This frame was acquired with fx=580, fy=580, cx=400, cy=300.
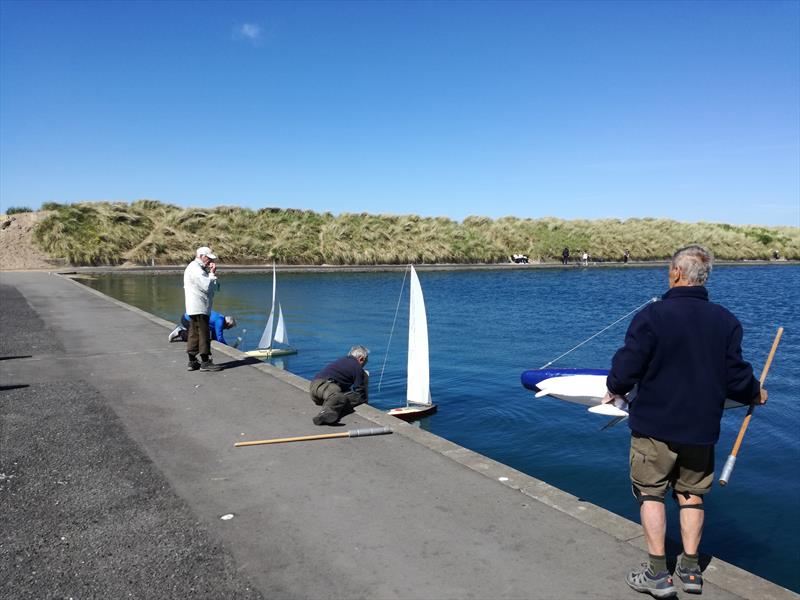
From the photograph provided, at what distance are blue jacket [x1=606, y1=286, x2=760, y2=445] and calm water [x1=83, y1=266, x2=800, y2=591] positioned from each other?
3963 mm

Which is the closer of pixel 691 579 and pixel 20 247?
pixel 691 579

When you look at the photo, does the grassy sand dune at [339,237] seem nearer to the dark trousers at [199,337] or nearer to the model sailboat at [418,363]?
the dark trousers at [199,337]

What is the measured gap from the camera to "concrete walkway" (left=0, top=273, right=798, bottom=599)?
157 inches

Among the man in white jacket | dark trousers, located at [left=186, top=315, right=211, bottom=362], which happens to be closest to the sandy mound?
dark trousers, located at [left=186, top=315, right=211, bottom=362]

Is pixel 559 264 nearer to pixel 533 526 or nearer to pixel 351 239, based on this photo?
pixel 351 239

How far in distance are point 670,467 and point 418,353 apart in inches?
311

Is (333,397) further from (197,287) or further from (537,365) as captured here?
(537,365)

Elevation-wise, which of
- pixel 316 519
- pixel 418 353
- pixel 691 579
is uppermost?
pixel 418 353

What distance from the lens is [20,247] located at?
56.3m

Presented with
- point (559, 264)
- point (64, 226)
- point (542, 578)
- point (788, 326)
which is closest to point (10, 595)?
point (542, 578)

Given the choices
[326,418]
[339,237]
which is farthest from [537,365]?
[339,237]

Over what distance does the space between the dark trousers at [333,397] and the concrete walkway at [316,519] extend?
196mm

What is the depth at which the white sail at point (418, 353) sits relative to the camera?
38.2 feet

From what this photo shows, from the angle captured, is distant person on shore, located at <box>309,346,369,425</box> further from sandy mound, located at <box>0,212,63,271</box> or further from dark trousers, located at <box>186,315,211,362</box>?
sandy mound, located at <box>0,212,63,271</box>
